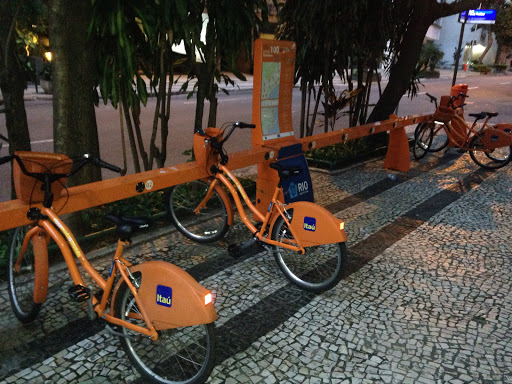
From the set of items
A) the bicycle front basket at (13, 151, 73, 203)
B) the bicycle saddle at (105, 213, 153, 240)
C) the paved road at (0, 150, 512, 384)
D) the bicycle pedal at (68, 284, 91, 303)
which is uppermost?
the bicycle front basket at (13, 151, 73, 203)

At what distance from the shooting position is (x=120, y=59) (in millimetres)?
4605

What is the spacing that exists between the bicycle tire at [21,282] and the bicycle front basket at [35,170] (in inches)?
21.9

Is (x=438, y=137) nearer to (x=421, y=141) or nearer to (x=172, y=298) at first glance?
(x=421, y=141)

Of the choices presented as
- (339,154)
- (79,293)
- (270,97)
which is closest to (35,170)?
(79,293)

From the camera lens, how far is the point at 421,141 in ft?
28.4

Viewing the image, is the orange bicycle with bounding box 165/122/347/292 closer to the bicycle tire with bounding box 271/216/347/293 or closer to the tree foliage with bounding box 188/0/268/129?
the bicycle tire with bounding box 271/216/347/293

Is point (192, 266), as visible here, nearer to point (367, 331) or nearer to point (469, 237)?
point (367, 331)

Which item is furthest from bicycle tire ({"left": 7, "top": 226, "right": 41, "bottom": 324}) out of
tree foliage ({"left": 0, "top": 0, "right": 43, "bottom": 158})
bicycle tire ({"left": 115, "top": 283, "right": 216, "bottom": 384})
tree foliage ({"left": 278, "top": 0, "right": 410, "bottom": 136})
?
tree foliage ({"left": 278, "top": 0, "right": 410, "bottom": 136})

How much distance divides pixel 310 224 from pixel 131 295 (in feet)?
5.15

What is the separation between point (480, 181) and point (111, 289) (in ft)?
21.0

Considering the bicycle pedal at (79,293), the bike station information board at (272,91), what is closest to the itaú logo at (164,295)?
the bicycle pedal at (79,293)

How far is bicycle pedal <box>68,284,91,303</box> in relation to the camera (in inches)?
113

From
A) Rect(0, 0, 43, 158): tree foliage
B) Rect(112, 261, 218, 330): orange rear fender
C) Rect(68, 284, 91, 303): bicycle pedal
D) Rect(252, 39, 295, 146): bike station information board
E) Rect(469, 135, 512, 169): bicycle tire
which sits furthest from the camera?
Rect(469, 135, 512, 169): bicycle tire

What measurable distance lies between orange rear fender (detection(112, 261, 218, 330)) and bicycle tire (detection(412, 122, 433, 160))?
6976mm
